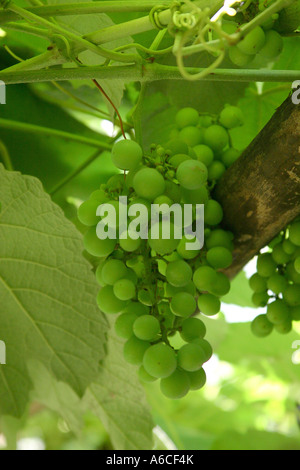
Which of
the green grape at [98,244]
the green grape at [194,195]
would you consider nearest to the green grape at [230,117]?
the green grape at [194,195]

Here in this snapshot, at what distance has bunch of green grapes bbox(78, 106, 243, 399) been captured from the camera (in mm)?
569

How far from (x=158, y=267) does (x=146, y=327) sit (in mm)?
105

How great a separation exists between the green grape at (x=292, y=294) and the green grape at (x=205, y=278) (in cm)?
13

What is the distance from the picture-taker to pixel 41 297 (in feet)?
2.45

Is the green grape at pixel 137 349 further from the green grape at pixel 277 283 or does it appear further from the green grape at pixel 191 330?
the green grape at pixel 277 283

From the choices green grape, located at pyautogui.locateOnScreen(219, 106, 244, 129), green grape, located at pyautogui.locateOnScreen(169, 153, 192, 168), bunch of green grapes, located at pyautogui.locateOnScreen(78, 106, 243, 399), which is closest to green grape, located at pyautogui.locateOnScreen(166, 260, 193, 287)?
bunch of green grapes, located at pyautogui.locateOnScreen(78, 106, 243, 399)

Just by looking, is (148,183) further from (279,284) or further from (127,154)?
(279,284)

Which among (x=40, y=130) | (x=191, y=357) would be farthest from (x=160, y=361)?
(x=40, y=130)

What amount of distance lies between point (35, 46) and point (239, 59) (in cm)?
45

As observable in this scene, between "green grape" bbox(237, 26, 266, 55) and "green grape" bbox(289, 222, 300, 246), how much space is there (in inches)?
8.5

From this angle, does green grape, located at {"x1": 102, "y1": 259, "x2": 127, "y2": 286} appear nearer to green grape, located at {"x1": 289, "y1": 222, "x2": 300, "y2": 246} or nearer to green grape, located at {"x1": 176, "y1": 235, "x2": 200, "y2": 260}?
green grape, located at {"x1": 176, "y1": 235, "x2": 200, "y2": 260}

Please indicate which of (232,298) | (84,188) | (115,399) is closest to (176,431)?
(232,298)

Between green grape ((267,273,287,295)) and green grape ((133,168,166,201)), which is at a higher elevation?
green grape ((267,273,287,295))

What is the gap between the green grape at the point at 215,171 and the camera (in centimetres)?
69
